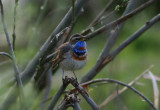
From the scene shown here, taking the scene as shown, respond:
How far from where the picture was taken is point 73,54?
7.17ft

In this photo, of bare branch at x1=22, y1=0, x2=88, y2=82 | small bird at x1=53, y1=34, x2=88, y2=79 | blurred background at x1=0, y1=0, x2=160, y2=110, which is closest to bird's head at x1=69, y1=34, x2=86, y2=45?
small bird at x1=53, y1=34, x2=88, y2=79

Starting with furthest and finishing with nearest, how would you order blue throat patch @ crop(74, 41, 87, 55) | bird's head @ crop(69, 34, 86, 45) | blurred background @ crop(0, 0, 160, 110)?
blurred background @ crop(0, 0, 160, 110) → blue throat patch @ crop(74, 41, 87, 55) → bird's head @ crop(69, 34, 86, 45)

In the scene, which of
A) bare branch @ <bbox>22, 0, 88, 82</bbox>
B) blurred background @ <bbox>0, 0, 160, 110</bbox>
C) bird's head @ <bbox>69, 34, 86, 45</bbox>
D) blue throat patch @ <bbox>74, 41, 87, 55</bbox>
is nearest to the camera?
bare branch @ <bbox>22, 0, 88, 82</bbox>

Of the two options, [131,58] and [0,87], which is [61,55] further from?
[131,58]

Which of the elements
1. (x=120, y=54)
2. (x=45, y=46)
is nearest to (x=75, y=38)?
(x=45, y=46)

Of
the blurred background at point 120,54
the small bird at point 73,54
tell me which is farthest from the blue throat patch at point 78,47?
the blurred background at point 120,54

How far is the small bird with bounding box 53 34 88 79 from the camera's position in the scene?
81.2 inches

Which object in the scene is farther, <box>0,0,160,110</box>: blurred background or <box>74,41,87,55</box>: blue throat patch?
<box>0,0,160,110</box>: blurred background

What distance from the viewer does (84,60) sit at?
217cm

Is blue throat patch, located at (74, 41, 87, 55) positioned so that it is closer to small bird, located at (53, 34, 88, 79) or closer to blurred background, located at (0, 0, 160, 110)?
small bird, located at (53, 34, 88, 79)

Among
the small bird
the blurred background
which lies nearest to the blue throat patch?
the small bird

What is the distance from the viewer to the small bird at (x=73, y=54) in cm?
206

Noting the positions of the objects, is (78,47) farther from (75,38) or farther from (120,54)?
(120,54)

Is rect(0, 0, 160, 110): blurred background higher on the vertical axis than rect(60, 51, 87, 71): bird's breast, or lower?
higher
